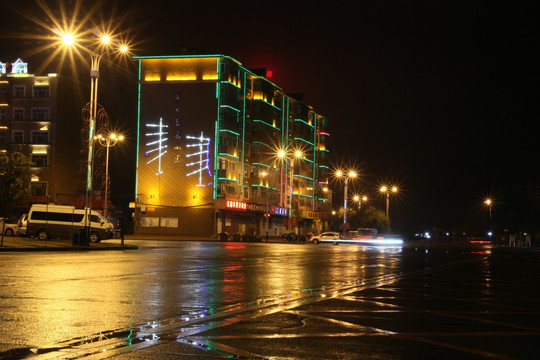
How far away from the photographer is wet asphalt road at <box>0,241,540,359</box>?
24.5ft

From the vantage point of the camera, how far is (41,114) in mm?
74562

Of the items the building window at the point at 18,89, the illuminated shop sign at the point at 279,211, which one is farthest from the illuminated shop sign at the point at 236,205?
the building window at the point at 18,89

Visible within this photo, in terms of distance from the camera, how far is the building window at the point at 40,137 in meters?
73.8

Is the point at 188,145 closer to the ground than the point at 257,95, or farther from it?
closer to the ground

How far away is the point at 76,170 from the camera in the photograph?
7575 cm

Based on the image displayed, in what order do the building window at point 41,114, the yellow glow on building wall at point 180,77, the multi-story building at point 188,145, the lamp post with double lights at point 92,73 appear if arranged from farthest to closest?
the yellow glow on building wall at point 180,77
the multi-story building at point 188,145
the building window at point 41,114
the lamp post with double lights at point 92,73

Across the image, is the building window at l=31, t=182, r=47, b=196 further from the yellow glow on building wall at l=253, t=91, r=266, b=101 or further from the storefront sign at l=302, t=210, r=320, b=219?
the storefront sign at l=302, t=210, r=320, b=219

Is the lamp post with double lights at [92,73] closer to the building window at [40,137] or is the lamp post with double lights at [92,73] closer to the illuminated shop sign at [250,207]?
the illuminated shop sign at [250,207]

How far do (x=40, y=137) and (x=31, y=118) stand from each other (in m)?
2.69

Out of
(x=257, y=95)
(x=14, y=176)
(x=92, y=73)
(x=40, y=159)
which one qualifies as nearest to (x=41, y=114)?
(x=40, y=159)

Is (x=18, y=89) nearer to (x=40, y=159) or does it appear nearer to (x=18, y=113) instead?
(x=18, y=113)

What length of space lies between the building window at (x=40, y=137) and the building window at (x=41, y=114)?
182cm

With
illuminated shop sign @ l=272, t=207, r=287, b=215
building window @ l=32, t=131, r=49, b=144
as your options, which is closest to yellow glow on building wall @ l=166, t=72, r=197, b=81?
building window @ l=32, t=131, r=49, b=144

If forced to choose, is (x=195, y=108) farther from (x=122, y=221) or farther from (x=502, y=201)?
(x=502, y=201)
